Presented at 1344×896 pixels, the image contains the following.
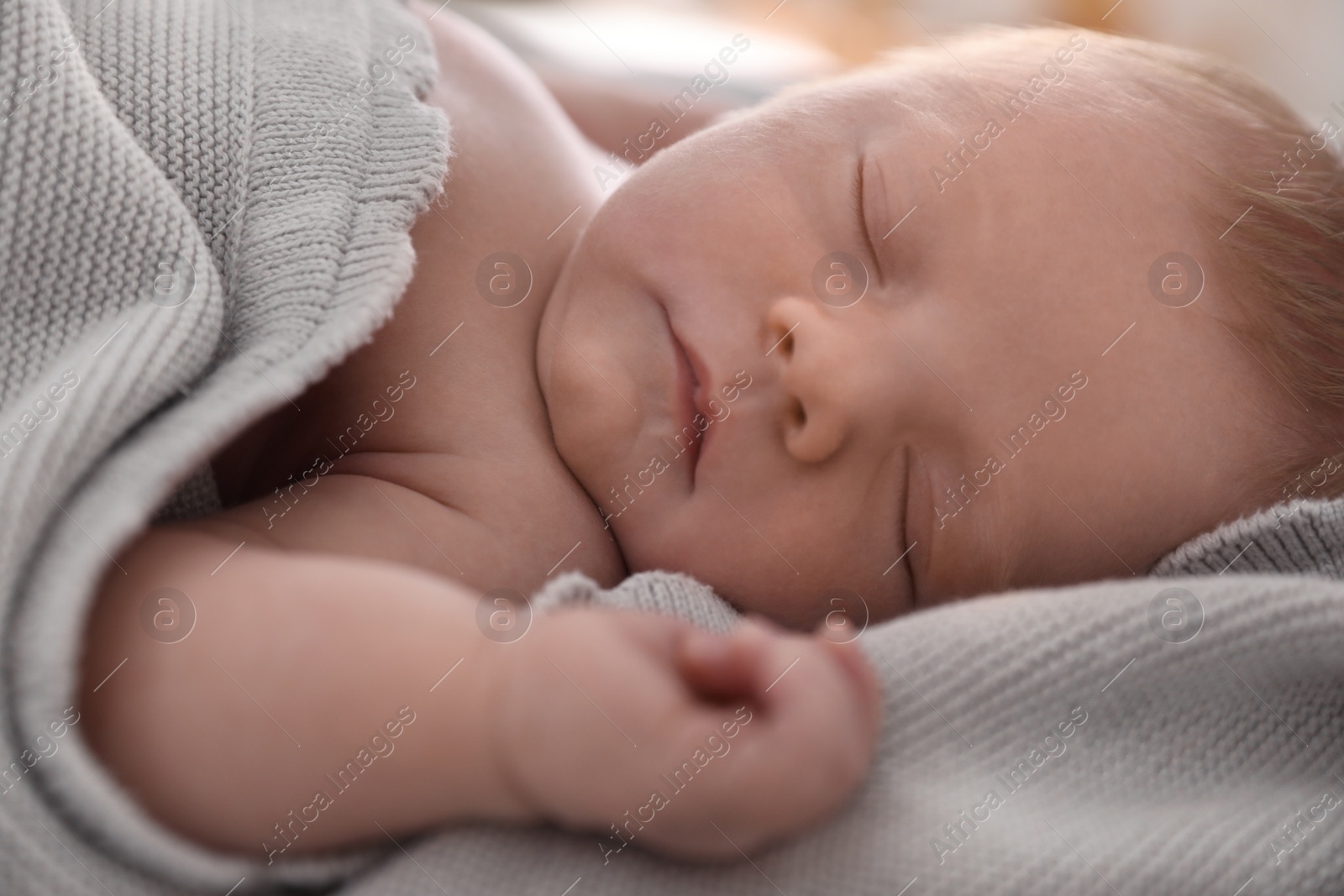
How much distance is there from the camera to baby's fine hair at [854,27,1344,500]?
91 centimetres

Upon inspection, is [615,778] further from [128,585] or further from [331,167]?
[331,167]

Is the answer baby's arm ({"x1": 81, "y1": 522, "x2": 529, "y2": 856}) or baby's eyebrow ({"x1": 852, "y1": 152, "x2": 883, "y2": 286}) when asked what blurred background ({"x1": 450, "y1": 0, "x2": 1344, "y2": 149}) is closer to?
baby's eyebrow ({"x1": 852, "y1": 152, "x2": 883, "y2": 286})

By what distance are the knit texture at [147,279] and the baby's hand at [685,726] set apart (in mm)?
187

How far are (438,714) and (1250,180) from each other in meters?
0.88

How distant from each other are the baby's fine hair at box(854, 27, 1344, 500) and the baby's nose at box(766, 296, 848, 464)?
0.31 m

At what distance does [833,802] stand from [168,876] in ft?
1.33

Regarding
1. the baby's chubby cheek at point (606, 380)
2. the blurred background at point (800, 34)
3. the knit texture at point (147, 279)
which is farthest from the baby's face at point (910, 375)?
the blurred background at point (800, 34)

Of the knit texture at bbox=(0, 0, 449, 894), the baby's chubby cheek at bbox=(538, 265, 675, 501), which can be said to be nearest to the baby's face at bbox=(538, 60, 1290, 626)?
the baby's chubby cheek at bbox=(538, 265, 675, 501)

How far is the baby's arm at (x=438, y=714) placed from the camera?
56 centimetres

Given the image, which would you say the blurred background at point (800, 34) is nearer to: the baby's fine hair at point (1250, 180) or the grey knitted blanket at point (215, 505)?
the baby's fine hair at point (1250, 180)

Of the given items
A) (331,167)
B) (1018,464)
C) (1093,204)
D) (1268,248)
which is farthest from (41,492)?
(1268,248)

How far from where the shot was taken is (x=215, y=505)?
0.84 m

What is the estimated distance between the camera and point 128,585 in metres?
0.67

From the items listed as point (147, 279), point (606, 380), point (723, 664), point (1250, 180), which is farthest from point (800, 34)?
point (723, 664)
